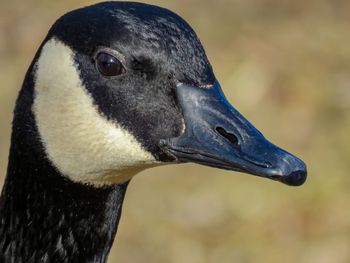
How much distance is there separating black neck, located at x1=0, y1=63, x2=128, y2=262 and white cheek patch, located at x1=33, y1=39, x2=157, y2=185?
65 mm

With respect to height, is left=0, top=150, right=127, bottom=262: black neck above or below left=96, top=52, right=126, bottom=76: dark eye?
below

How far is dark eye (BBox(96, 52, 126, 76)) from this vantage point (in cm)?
309

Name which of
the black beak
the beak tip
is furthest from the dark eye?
the beak tip

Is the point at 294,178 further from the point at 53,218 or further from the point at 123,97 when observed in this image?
the point at 53,218

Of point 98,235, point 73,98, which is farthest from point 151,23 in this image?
point 98,235

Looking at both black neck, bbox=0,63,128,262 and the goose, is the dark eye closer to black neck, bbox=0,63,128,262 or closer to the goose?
the goose

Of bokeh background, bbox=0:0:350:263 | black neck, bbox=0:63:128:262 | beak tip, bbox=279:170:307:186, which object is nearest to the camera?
beak tip, bbox=279:170:307:186

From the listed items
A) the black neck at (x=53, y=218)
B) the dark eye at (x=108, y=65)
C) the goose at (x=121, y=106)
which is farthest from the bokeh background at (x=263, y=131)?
the dark eye at (x=108, y=65)

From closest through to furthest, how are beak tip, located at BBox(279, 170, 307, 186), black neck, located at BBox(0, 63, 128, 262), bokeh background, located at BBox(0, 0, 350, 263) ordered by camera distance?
beak tip, located at BBox(279, 170, 307, 186)
black neck, located at BBox(0, 63, 128, 262)
bokeh background, located at BBox(0, 0, 350, 263)

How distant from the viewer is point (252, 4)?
8523 millimetres

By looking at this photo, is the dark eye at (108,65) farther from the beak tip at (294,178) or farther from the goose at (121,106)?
the beak tip at (294,178)

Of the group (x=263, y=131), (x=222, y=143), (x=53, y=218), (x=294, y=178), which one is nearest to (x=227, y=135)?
(x=222, y=143)

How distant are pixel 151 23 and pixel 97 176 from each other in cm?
54

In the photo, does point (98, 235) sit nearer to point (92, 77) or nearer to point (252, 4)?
point (92, 77)
